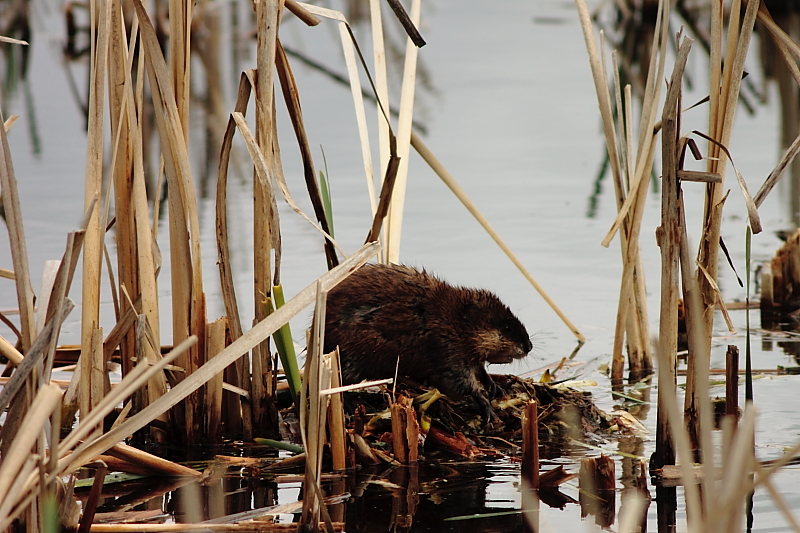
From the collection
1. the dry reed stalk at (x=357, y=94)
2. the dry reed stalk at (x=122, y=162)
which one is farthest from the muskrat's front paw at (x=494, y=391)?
the dry reed stalk at (x=122, y=162)

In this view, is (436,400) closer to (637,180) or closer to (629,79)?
(637,180)

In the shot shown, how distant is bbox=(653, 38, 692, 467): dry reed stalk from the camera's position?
3502mm

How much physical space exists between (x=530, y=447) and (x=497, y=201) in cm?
453

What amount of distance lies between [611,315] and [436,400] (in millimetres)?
1943

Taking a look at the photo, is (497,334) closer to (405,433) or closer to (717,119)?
(405,433)

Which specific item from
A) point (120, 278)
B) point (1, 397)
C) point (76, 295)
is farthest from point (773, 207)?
point (1, 397)

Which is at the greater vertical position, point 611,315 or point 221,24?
point 221,24

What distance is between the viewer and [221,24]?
54.2ft

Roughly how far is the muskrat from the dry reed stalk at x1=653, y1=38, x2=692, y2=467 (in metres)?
0.90

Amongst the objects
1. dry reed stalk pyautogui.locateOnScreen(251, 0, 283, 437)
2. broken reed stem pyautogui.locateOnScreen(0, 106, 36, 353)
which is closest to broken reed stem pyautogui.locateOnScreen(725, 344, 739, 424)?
dry reed stalk pyautogui.locateOnScreen(251, 0, 283, 437)

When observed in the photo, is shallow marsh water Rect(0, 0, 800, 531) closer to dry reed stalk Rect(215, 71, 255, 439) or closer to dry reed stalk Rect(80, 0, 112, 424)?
dry reed stalk Rect(215, 71, 255, 439)

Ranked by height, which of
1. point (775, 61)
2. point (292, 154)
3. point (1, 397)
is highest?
point (775, 61)

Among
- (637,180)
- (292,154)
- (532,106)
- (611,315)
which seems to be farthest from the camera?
(532,106)

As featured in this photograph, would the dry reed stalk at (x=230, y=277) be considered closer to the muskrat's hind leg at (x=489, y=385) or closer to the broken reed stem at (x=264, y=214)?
the broken reed stem at (x=264, y=214)
